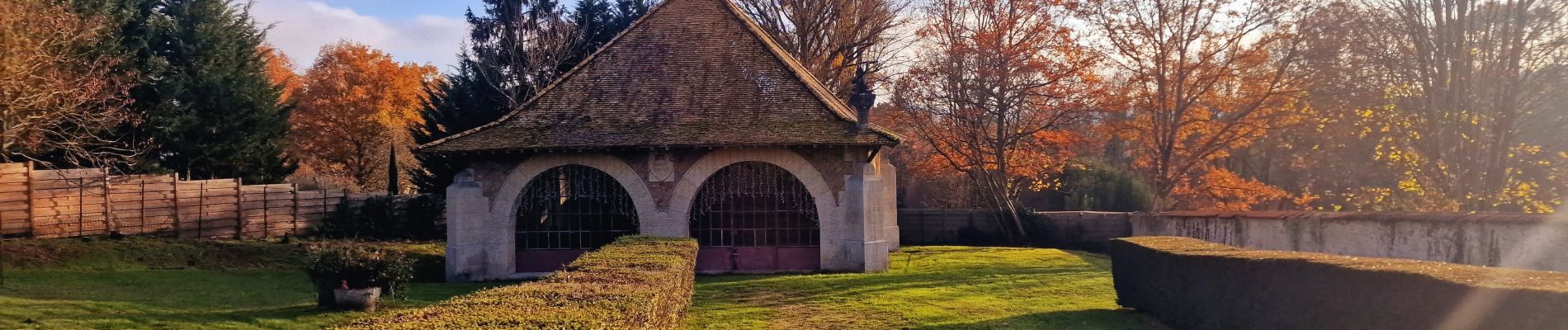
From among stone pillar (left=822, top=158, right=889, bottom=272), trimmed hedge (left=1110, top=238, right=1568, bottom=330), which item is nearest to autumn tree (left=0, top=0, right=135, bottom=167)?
stone pillar (left=822, top=158, right=889, bottom=272)

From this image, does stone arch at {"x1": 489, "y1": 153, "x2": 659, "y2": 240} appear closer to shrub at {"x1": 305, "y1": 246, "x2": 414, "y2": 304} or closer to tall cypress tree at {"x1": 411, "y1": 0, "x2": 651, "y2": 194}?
shrub at {"x1": 305, "y1": 246, "x2": 414, "y2": 304}

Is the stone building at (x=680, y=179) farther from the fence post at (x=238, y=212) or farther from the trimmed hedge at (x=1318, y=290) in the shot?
the fence post at (x=238, y=212)

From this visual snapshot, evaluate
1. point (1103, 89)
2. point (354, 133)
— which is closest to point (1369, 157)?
point (1103, 89)

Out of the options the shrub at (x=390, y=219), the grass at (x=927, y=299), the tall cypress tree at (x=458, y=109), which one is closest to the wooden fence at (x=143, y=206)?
the shrub at (x=390, y=219)

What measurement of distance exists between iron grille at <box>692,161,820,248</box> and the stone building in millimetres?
25

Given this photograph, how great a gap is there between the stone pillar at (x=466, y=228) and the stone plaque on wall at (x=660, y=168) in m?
3.44

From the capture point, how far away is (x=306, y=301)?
16.3m

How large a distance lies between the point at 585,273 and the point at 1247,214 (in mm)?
14749

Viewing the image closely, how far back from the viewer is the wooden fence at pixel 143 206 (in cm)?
2138

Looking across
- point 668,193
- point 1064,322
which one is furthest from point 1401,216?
point 668,193

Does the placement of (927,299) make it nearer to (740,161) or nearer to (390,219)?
(740,161)

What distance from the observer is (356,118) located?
4853 cm

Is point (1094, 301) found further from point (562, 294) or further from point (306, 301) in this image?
point (306, 301)

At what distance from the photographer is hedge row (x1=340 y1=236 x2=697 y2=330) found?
6523 millimetres
